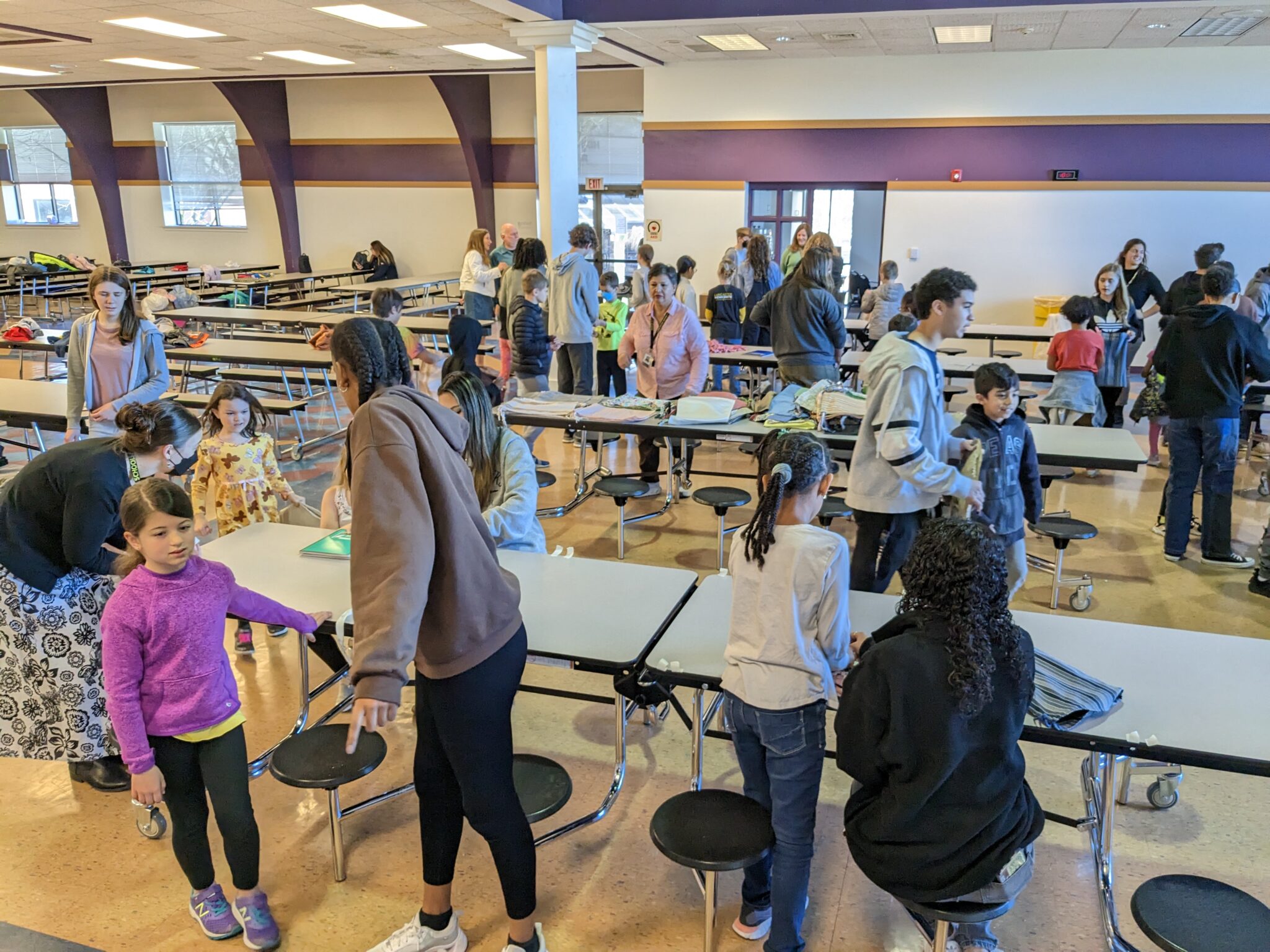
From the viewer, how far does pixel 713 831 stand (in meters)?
2.00

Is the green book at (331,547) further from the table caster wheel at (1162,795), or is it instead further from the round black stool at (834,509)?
the table caster wheel at (1162,795)

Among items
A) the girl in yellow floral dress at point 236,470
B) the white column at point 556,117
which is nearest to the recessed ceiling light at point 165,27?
the white column at point 556,117

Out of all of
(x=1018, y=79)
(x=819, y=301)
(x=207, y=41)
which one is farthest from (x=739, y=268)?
(x=207, y=41)

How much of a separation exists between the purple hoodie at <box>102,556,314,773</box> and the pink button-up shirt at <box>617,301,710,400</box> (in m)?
3.58

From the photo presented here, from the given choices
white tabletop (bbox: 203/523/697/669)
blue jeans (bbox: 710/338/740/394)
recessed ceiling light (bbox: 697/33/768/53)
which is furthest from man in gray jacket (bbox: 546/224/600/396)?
recessed ceiling light (bbox: 697/33/768/53)

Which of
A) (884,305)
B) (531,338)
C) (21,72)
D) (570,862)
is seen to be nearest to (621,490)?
(531,338)

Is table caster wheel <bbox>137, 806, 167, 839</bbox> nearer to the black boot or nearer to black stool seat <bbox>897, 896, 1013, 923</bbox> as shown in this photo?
the black boot

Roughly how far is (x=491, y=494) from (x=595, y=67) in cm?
1112

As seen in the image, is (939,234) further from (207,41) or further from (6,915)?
(6,915)

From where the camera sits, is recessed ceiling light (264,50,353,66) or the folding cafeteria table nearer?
the folding cafeteria table

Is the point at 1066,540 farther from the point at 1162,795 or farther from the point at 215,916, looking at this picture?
the point at 215,916

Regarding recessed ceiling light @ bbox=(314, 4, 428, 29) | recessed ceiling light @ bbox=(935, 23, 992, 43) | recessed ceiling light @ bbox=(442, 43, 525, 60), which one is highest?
recessed ceiling light @ bbox=(442, 43, 525, 60)

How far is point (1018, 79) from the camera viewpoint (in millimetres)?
10250

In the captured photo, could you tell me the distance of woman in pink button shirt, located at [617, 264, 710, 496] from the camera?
548cm
